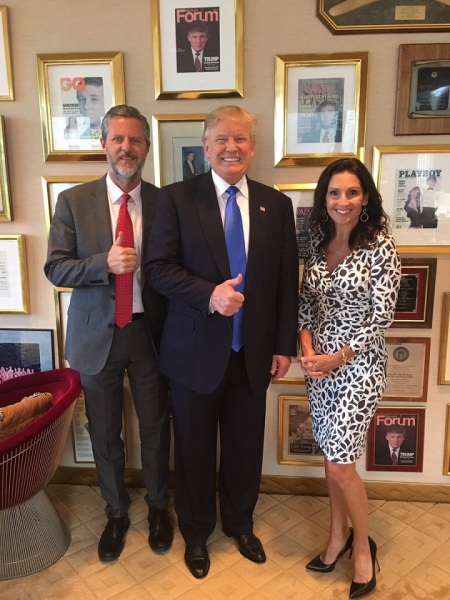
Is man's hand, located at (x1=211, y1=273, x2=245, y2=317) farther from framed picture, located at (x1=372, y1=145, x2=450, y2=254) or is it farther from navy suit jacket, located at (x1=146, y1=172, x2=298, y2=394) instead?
framed picture, located at (x1=372, y1=145, x2=450, y2=254)

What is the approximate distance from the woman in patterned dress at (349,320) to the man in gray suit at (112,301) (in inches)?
25.8

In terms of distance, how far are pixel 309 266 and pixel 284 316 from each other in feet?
0.69

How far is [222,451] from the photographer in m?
2.13

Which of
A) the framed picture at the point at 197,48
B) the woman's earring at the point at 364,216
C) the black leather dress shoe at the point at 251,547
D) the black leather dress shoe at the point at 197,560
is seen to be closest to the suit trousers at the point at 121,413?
the black leather dress shoe at the point at 197,560

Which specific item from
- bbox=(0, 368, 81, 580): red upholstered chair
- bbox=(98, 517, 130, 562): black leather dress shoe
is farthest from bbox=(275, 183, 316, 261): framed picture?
bbox=(98, 517, 130, 562): black leather dress shoe

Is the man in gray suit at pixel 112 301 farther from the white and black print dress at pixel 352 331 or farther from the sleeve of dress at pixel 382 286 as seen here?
the sleeve of dress at pixel 382 286

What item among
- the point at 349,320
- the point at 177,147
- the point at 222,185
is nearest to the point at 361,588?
the point at 349,320

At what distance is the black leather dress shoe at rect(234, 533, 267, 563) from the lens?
2102mm

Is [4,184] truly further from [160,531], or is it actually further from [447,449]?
[447,449]

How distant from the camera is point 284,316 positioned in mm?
1942

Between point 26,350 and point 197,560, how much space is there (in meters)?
1.29

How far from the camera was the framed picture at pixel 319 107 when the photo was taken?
2193mm

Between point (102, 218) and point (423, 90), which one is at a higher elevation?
point (423, 90)

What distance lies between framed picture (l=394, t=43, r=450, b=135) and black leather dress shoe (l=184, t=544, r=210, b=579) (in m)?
1.95
